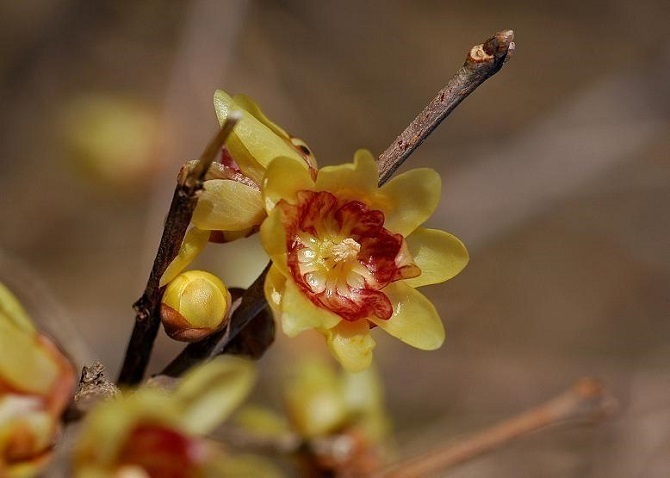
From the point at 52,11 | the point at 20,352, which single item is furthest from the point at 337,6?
the point at 20,352

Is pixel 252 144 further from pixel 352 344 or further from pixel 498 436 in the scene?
pixel 498 436

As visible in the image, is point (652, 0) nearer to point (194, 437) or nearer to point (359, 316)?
point (359, 316)

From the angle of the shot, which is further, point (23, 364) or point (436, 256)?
point (436, 256)

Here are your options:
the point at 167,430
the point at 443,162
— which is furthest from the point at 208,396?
the point at 443,162

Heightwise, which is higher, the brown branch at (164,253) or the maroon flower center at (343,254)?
the maroon flower center at (343,254)

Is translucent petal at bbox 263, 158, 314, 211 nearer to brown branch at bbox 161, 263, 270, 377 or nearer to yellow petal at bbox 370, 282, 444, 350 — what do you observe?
brown branch at bbox 161, 263, 270, 377

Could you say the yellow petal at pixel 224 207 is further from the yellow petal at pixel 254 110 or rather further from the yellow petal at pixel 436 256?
the yellow petal at pixel 436 256

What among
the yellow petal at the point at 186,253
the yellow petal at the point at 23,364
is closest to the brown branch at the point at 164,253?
the yellow petal at the point at 186,253

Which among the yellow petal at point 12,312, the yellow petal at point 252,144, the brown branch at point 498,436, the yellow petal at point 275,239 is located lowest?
the yellow petal at point 12,312
